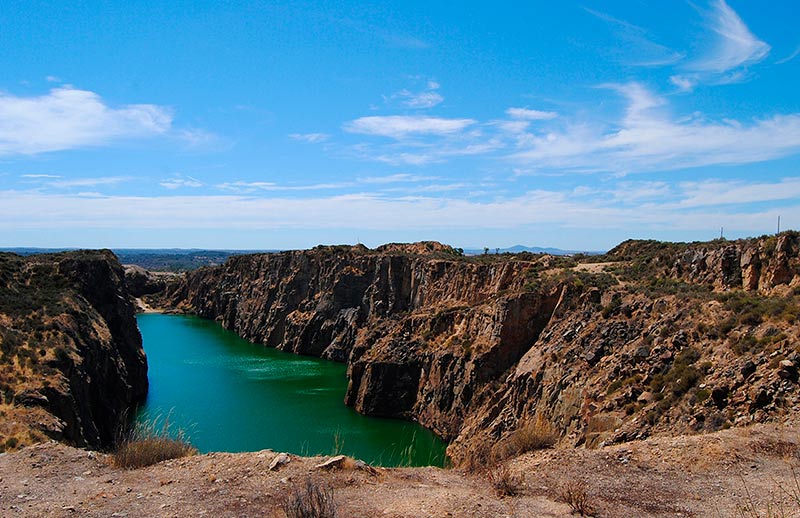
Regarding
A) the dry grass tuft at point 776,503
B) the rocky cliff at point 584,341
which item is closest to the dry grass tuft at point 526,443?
the dry grass tuft at point 776,503

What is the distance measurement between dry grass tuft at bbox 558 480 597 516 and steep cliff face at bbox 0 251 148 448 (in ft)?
42.2

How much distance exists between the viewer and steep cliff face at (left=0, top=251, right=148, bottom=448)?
22.3 m

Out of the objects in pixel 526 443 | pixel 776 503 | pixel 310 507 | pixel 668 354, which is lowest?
pixel 526 443

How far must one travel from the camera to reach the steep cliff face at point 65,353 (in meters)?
22.3

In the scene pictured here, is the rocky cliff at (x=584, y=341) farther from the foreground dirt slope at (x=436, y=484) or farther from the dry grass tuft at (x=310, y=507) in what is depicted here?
the dry grass tuft at (x=310, y=507)

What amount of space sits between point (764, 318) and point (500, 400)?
1445 centimetres

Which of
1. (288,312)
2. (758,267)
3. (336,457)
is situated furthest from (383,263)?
(336,457)

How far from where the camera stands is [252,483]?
10625 millimetres

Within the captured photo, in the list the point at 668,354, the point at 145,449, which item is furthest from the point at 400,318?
the point at 145,449

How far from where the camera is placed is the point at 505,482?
34.6 feet

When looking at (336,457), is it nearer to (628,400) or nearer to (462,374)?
(628,400)

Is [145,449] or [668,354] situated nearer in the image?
[145,449]

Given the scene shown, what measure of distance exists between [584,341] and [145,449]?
22.5 meters

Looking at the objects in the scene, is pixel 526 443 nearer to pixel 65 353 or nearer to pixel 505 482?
pixel 505 482
